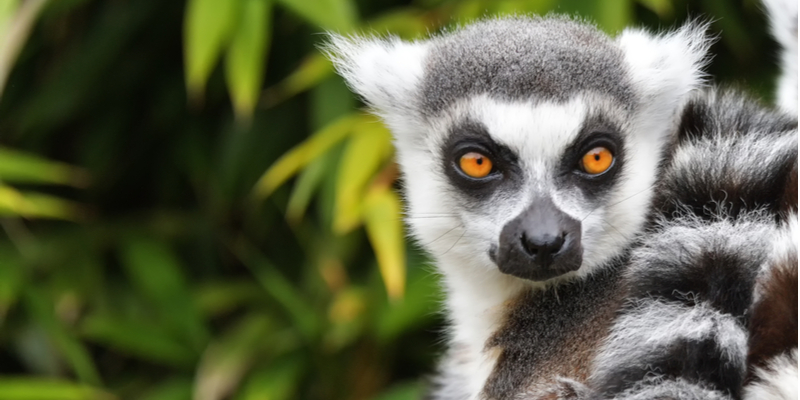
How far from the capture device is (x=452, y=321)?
1.39 metres

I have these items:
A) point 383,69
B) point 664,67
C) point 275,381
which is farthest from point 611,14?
point 275,381

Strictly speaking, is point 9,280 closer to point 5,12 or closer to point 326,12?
point 5,12

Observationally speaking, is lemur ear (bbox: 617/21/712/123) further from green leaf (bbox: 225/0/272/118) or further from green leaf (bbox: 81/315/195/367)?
green leaf (bbox: 81/315/195/367)

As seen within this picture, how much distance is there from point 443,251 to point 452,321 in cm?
16

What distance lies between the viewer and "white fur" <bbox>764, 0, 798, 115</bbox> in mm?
1493

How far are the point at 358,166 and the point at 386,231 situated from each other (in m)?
0.17

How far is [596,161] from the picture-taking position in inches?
46.3

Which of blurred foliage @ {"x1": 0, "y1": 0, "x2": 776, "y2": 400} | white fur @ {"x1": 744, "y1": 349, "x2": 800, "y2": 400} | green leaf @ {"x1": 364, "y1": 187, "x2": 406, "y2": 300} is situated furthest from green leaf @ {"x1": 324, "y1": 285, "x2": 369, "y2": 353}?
white fur @ {"x1": 744, "y1": 349, "x2": 800, "y2": 400}

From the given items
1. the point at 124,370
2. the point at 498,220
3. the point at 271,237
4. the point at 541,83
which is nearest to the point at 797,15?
the point at 541,83

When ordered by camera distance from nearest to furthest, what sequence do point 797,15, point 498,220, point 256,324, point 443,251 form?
1. point 498,220
2. point 443,251
3. point 797,15
4. point 256,324

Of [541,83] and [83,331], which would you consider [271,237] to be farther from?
[541,83]

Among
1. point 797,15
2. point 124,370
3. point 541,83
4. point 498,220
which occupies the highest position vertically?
point 797,15

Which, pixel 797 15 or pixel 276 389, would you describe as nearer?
pixel 797 15

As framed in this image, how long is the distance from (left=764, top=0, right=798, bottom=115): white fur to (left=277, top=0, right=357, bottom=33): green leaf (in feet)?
2.76
